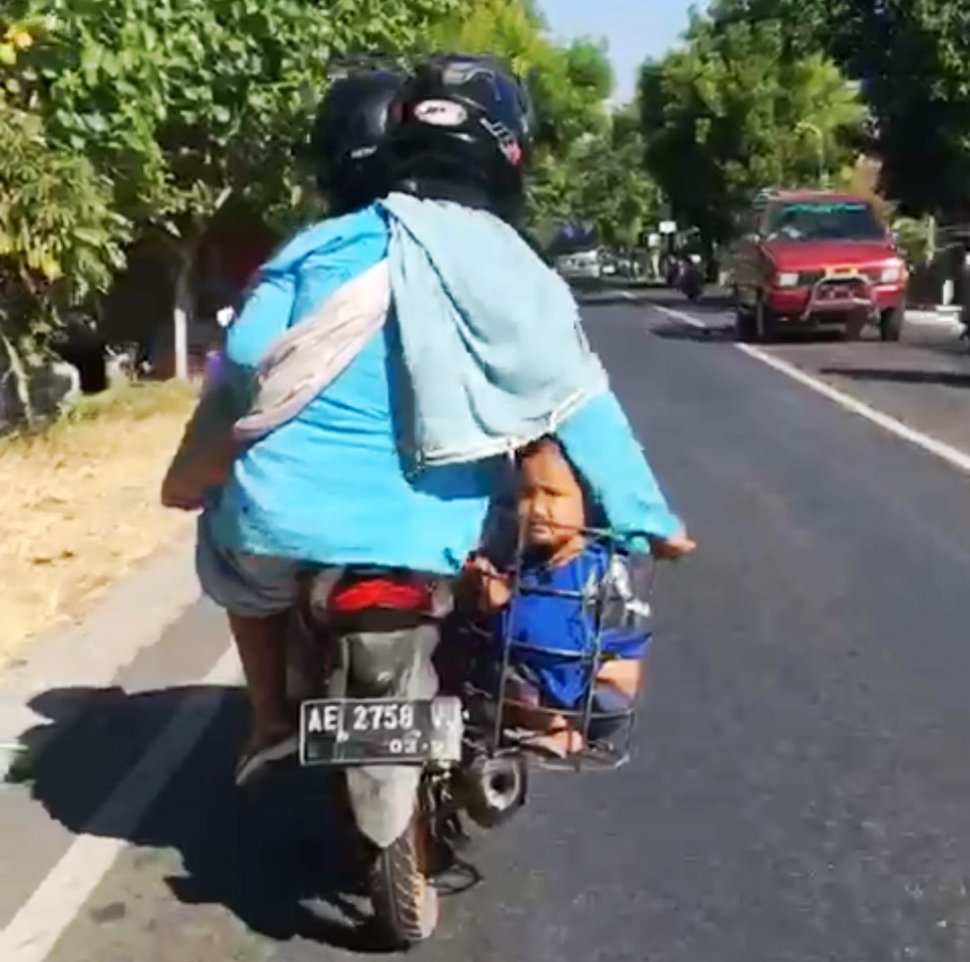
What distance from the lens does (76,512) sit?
497 inches

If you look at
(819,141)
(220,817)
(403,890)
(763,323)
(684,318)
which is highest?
(403,890)

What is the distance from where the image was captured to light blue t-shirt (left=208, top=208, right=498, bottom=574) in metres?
5.25

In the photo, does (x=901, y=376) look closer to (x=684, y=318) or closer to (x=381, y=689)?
(x=684, y=318)

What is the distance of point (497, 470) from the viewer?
5.43 meters

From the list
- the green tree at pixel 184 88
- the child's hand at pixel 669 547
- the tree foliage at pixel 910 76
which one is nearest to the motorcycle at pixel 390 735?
the child's hand at pixel 669 547

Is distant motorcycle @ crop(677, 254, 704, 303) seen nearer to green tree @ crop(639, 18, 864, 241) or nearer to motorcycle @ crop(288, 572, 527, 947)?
green tree @ crop(639, 18, 864, 241)

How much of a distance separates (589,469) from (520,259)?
51 cm

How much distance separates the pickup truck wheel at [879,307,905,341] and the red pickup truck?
0.04 ft

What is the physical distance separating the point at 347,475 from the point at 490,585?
16.0 inches

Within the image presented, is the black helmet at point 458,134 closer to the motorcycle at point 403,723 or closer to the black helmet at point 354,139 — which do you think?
the black helmet at point 354,139

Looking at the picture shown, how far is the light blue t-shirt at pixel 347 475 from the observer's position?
525 cm

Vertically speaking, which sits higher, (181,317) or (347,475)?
(347,475)

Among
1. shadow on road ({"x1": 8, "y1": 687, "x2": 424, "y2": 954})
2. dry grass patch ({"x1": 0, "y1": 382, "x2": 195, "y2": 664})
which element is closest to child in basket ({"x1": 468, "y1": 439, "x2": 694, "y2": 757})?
shadow on road ({"x1": 8, "y1": 687, "x2": 424, "y2": 954})

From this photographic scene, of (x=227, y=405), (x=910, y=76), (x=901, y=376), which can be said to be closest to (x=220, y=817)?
(x=227, y=405)
